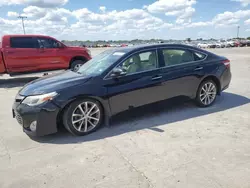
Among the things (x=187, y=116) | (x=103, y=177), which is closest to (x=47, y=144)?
(x=103, y=177)

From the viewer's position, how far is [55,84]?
3.82m

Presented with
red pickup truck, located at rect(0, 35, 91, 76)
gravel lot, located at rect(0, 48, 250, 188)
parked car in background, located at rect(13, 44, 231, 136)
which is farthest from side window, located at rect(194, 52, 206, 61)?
red pickup truck, located at rect(0, 35, 91, 76)

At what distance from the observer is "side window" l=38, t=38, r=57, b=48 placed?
932cm

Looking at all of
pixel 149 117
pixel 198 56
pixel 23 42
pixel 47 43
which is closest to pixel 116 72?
pixel 149 117

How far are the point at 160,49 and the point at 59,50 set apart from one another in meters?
6.15

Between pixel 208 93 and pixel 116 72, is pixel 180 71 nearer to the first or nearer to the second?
pixel 208 93

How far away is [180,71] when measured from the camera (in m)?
4.71

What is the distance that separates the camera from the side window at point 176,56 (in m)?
4.67

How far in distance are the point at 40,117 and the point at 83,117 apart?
2.27ft

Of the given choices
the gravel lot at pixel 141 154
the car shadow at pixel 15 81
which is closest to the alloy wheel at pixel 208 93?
the gravel lot at pixel 141 154

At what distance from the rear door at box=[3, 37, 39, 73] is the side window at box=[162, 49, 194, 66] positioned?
634 cm

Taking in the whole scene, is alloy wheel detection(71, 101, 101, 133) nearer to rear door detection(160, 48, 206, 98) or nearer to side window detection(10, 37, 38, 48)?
rear door detection(160, 48, 206, 98)

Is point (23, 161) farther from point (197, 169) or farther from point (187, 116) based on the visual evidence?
point (187, 116)

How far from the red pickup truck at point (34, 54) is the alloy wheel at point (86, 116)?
17.1 feet
